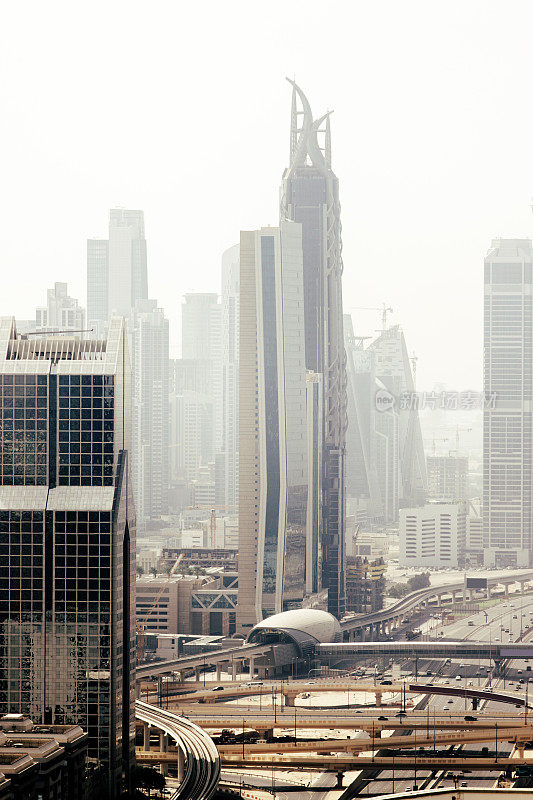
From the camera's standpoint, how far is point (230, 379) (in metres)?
174

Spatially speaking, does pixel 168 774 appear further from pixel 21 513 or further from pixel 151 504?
pixel 151 504

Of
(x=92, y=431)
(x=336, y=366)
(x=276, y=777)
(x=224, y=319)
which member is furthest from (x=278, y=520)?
(x=224, y=319)

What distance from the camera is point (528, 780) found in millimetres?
55875

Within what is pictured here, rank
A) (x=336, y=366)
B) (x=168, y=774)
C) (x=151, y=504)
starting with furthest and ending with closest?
1. (x=151, y=504)
2. (x=336, y=366)
3. (x=168, y=774)

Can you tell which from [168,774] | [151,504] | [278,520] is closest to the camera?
[168,774]

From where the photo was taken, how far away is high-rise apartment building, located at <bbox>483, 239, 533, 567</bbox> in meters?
137

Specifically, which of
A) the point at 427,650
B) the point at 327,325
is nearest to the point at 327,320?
the point at 327,325

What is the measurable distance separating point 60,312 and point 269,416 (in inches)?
1745

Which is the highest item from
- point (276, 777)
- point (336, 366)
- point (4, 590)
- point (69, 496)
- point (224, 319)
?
point (224, 319)

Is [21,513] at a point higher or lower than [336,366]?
lower

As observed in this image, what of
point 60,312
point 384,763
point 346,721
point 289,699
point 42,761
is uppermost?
point 60,312

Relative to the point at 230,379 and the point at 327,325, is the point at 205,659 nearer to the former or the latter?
the point at 327,325

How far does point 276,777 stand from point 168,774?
17.8 feet

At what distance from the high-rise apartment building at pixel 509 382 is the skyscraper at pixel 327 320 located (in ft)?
107
